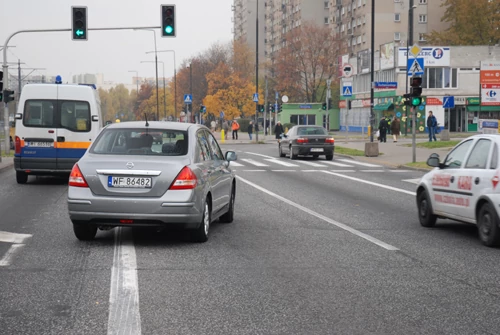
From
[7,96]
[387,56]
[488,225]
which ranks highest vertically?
[387,56]

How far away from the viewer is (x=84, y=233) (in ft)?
34.2

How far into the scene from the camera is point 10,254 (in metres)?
9.41

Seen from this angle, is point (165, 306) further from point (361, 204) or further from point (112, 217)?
point (361, 204)

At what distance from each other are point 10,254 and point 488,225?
564 cm

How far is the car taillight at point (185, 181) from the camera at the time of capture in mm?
9852

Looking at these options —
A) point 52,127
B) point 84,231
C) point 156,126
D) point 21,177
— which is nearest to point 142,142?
point 156,126

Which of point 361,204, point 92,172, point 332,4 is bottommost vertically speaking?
point 361,204

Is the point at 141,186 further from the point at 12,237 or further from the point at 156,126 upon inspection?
the point at 12,237

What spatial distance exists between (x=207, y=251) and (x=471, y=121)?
70191 mm

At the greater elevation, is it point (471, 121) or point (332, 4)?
point (332, 4)

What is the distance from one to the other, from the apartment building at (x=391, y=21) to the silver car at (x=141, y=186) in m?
90.4

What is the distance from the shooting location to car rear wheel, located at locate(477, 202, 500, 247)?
32.7 ft

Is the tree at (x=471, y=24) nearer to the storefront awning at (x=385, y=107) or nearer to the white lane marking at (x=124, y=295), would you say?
the storefront awning at (x=385, y=107)

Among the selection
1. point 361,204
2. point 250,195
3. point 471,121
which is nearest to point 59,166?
point 250,195
